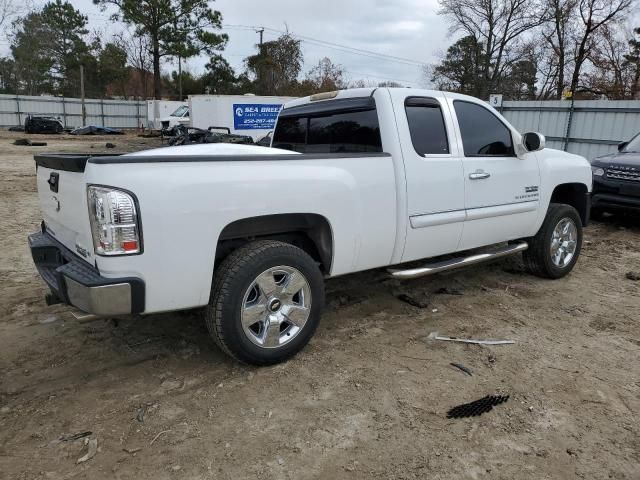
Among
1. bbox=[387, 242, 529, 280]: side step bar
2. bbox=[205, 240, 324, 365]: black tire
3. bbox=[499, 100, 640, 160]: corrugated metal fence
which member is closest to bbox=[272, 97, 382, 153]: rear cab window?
bbox=[387, 242, 529, 280]: side step bar

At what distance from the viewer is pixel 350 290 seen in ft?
16.7

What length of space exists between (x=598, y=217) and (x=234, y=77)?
4305cm

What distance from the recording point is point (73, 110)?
41.2 metres

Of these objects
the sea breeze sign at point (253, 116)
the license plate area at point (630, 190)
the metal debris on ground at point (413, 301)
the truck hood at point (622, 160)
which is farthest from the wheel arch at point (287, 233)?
the sea breeze sign at point (253, 116)

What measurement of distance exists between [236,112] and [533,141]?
66.6 ft

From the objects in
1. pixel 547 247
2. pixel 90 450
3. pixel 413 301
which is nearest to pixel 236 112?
pixel 547 247

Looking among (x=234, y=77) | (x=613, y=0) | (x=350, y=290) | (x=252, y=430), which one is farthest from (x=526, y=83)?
(x=252, y=430)

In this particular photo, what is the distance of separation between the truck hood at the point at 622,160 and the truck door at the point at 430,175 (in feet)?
17.6

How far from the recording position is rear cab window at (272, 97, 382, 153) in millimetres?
4137

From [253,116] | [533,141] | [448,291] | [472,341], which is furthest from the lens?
[253,116]

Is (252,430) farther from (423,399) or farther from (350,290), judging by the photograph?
(350,290)

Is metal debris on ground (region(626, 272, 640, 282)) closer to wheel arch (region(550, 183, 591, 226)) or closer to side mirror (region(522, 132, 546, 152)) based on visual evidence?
wheel arch (region(550, 183, 591, 226))

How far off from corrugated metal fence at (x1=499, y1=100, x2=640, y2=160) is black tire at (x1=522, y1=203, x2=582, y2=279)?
25.7 ft

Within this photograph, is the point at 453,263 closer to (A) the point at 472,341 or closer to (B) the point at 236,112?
(A) the point at 472,341
